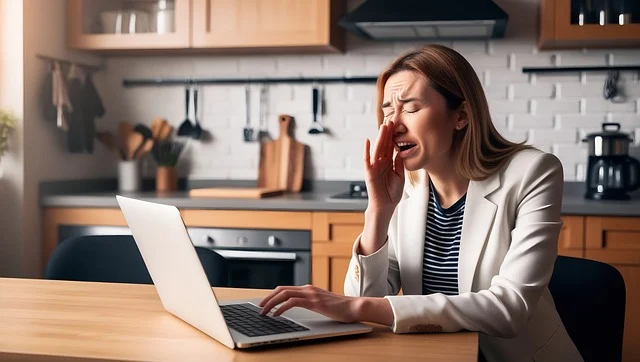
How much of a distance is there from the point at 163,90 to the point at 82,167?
57 cm

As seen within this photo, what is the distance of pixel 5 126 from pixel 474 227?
253 cm

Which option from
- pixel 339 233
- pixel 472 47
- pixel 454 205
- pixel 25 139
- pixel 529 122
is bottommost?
pixel 339 233

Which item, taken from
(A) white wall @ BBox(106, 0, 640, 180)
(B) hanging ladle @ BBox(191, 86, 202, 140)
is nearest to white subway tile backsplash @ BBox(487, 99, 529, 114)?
(A) white wall @ BBox(106, 0, 640, 180)

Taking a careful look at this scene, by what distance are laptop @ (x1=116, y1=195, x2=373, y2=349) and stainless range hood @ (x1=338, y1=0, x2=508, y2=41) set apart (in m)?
2.14

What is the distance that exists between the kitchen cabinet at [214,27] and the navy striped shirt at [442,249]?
6.25 ft

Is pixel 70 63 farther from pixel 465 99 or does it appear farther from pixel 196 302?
pixel 196 302

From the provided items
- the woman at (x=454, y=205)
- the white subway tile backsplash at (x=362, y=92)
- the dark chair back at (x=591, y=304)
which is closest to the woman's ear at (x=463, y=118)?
the woman at (x=454, y=205)

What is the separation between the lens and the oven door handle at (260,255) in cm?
348

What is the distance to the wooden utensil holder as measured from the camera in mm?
4188

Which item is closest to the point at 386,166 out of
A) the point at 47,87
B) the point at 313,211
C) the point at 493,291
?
the point at 493,291

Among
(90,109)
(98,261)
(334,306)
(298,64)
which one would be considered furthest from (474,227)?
(90,109)

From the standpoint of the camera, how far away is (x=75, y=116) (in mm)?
4070

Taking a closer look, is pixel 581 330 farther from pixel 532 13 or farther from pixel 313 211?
pixel 532 13

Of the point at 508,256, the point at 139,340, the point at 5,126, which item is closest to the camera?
the point at 139,340
